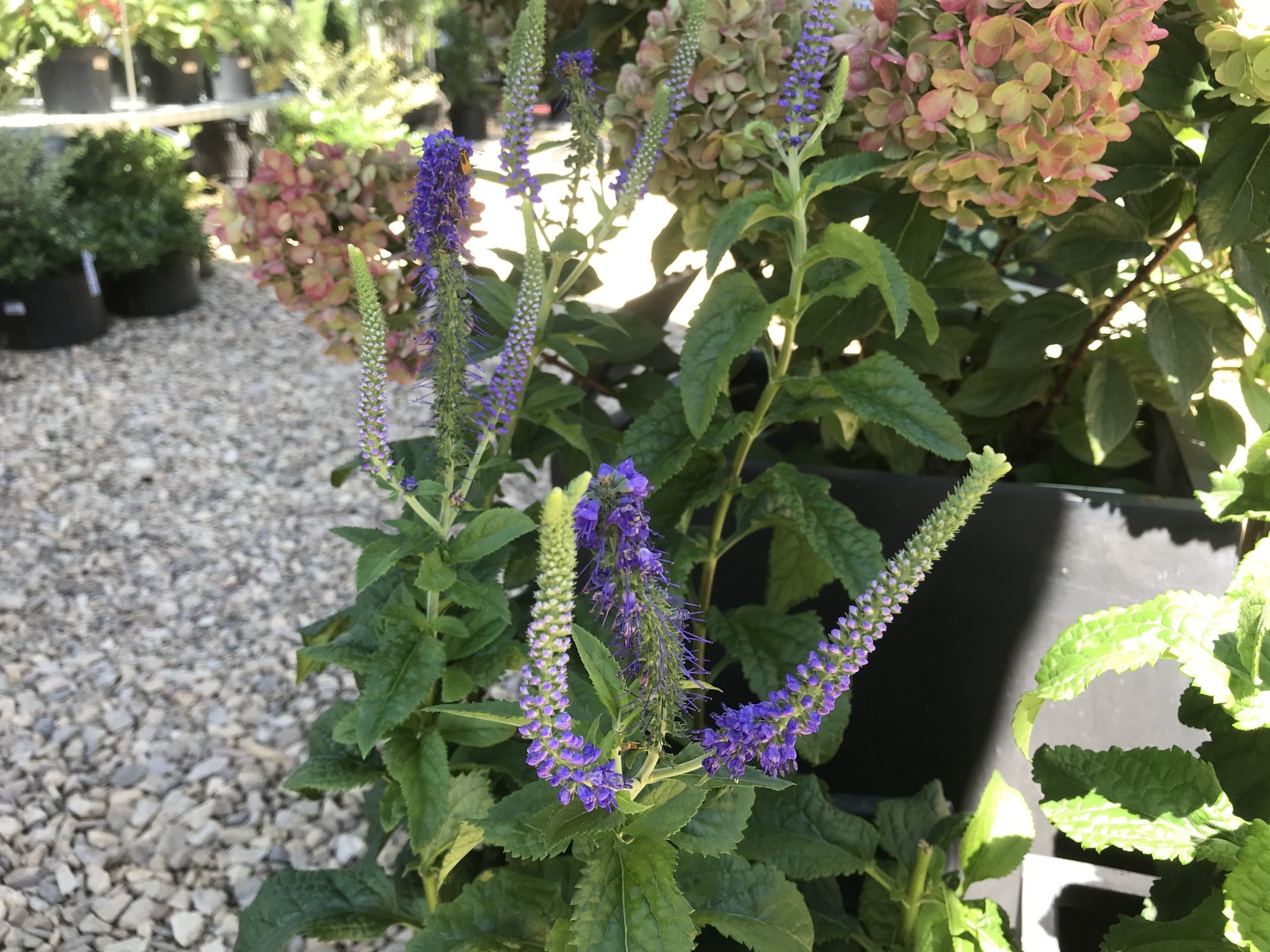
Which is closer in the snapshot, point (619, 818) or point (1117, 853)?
point (619, 818)

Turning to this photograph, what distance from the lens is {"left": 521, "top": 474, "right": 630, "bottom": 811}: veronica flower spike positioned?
0.48 meters

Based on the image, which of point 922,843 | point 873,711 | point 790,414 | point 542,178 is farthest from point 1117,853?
point 542,178

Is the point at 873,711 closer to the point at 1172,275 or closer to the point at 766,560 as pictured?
the point at 766,560

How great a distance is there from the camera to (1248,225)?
1.11 m

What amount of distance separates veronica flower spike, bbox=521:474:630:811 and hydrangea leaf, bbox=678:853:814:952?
0.29 meters

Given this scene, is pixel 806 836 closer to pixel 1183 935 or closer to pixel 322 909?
pixel 1183 935

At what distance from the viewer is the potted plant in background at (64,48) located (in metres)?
4.22

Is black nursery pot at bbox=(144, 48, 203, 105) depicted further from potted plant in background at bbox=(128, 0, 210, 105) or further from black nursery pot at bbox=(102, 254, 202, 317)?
black nursery pot at bbox=(102, 254, 202, 317)

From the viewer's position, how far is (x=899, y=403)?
3.32ft

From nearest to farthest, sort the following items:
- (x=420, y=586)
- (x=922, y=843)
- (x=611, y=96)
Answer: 1. (x=420, y=586)
2. (x=922, y=843)
3. (x=611, y=96)

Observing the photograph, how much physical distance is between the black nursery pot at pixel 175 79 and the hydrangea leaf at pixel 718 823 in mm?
5482

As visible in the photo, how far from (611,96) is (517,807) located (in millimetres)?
872

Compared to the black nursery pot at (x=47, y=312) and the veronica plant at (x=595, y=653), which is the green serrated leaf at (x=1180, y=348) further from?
the black nursery pot at (x=47, y=312)

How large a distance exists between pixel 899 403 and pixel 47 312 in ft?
11.6
